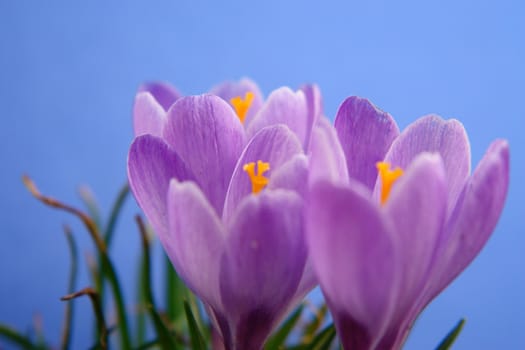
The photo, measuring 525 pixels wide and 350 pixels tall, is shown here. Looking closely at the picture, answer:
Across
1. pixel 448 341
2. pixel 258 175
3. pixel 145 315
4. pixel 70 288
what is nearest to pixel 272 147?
pixel 258 175

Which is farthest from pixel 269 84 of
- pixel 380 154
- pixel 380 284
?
pixel 380 284

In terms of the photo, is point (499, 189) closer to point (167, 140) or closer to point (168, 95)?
point (167, 140)

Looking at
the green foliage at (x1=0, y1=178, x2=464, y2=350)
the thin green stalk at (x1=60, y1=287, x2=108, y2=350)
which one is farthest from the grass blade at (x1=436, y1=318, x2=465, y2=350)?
the thin green stalk at (x1=60, y1=287, x2=108, y2=350)

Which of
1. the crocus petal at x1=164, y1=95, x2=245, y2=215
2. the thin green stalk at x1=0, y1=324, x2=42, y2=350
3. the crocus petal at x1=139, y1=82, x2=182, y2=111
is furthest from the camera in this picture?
the thin green stalk at x1=0, y1=324, x2=42, y2=350

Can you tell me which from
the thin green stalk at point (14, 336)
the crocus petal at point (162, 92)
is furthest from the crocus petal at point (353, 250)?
the thin green stalk at point (14, 336)

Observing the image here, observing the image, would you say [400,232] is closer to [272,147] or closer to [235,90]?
[272,147]

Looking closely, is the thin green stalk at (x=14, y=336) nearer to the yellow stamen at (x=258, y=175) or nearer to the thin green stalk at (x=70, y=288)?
the thin green stalk at (x=70, y=288)

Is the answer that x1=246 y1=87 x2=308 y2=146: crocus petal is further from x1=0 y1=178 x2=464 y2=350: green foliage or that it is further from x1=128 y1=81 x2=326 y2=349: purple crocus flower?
x1=0 y1=178 x2=464 y2=350: green foliage

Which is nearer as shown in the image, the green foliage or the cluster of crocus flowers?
the cluster of crocus flowers
